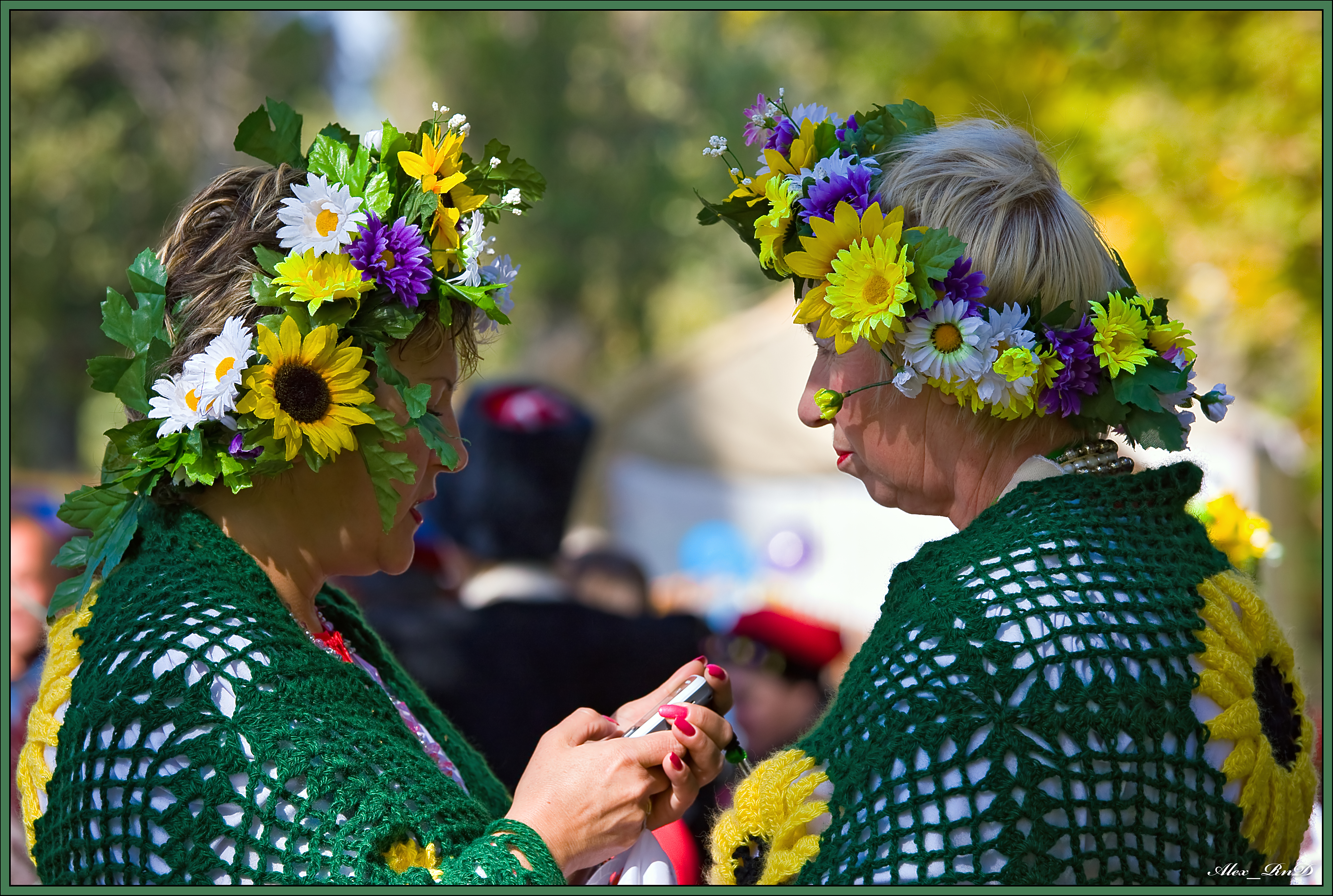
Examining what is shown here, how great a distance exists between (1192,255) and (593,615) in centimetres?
547

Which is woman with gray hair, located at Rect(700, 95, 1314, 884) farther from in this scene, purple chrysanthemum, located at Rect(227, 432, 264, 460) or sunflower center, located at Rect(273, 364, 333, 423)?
purple chrysanthemum, located at Rect(227, 432, 264, 460)

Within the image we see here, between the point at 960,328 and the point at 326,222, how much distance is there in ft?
3.66

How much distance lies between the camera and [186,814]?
166 cm

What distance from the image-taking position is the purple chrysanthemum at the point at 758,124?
88.8 inches

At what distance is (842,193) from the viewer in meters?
2.01

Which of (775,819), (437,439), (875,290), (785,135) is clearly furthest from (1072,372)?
(437,439)

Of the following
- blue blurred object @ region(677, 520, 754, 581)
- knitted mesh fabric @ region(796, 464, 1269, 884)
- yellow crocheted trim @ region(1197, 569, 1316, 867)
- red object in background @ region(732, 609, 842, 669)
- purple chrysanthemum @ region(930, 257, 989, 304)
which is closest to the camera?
knitted mesh fabric @ region(796, 464, 1269, 884)

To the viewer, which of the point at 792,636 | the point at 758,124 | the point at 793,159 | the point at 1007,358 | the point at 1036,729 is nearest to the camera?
the point at 1036,729

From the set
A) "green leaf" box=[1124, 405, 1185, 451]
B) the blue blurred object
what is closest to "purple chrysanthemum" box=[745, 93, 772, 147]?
"green leaf" box=[1124, 405, 1185, 451]

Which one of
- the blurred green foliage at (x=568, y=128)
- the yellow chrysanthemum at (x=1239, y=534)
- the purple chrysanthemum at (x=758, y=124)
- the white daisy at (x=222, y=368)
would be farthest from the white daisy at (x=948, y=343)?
the blurred green foliage at (x=568, y=128)

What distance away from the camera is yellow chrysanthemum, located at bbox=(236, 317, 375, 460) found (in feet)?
6.23

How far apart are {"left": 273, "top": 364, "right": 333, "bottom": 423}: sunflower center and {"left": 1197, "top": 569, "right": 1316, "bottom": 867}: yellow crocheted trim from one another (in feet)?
4.85

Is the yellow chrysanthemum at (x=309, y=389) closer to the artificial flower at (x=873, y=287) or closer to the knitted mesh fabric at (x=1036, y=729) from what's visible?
the artificial flower at (x=873, y=287)

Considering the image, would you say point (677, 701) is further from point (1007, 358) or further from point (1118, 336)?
point (1118, 336)
